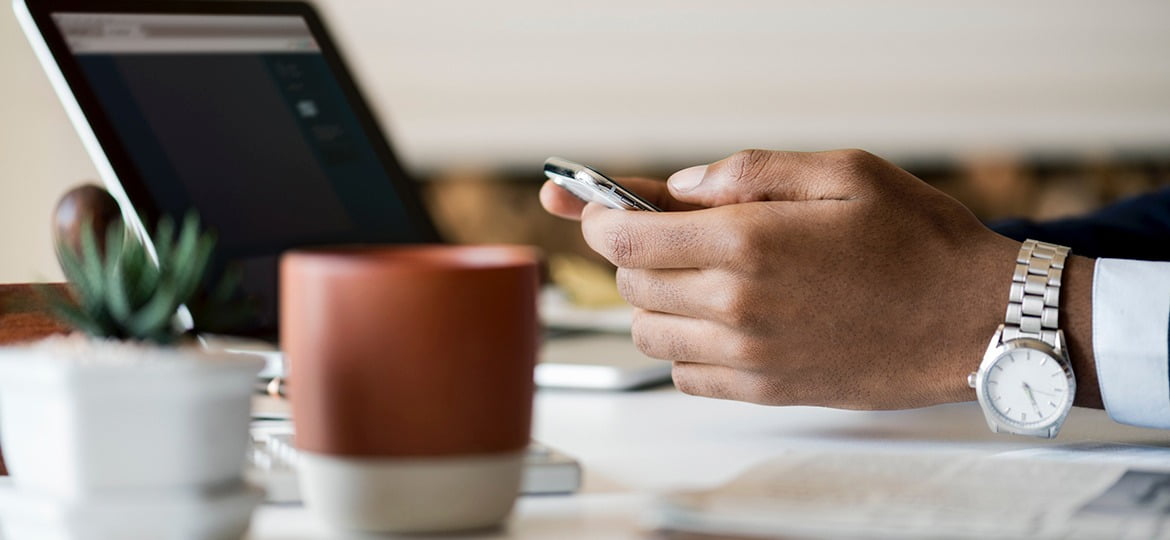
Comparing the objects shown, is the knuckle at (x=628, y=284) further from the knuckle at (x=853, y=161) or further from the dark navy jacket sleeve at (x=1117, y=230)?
the dark navy jacket sleeve at (x=1117, y=230)

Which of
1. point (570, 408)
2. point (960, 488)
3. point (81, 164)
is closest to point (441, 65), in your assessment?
point (81, 164)

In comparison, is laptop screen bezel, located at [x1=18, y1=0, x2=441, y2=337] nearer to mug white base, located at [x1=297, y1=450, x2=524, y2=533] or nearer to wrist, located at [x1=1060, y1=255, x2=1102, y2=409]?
mug white base, located at [x1=297, y1=450, x2=524, y2=533]

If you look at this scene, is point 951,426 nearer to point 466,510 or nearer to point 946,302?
point 946,302

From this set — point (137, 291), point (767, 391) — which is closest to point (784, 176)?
point (767, 391)

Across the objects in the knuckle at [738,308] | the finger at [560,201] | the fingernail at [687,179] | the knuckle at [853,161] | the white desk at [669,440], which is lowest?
the white desk at [669,440]

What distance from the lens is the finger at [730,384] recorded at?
72 cm

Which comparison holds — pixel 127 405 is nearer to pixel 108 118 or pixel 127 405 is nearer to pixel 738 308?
pixel 738 308

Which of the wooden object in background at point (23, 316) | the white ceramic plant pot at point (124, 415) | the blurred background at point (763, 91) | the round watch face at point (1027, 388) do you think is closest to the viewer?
the white ceramic plant pot at point (124, 415)

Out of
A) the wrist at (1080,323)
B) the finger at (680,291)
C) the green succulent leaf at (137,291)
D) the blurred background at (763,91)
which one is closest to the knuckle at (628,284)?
the finger at (680,291)

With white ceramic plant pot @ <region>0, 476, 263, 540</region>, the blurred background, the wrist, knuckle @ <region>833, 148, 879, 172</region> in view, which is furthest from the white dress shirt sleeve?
the blurred background

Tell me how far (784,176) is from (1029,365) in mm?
165

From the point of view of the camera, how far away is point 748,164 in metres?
0.70

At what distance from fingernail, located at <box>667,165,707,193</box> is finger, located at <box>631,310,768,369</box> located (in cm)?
8

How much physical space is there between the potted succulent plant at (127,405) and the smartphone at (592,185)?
0.28 meters
